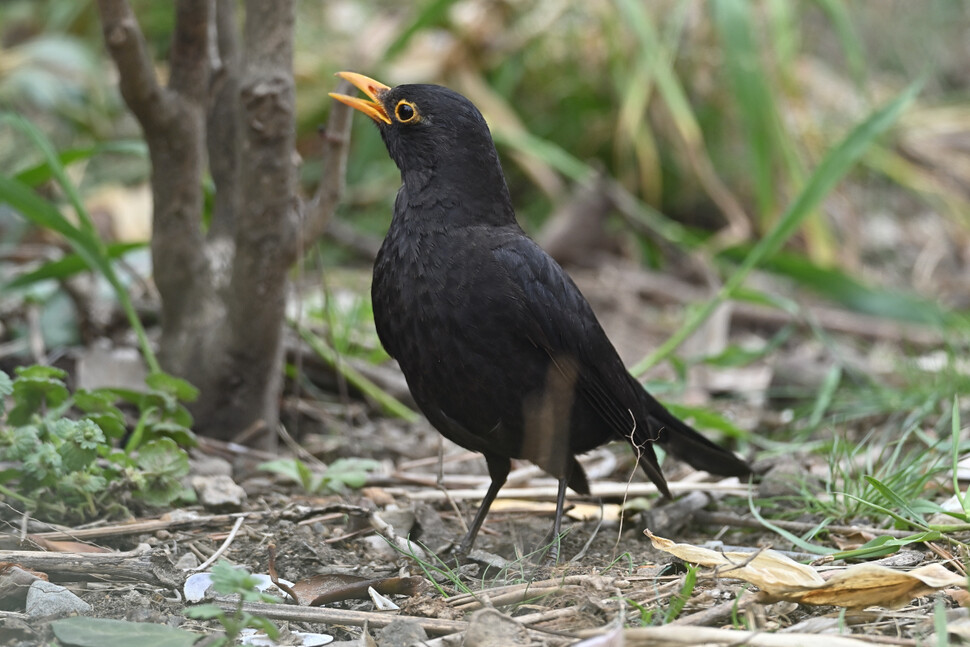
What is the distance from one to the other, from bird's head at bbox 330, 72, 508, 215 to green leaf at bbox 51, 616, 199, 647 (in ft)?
4.87

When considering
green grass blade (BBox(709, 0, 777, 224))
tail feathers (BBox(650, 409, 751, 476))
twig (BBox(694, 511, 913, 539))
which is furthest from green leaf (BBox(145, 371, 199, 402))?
green grass blade (BBox(709, 0, 777, 224))

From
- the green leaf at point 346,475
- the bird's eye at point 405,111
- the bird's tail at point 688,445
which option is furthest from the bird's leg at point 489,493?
the bird's eye at point 405,111

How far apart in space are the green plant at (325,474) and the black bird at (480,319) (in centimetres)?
41

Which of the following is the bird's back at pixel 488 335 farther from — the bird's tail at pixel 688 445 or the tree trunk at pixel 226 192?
the tree trunk at pixel 226 192

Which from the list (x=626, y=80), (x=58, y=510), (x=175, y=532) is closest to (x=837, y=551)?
(x=175, y=532)

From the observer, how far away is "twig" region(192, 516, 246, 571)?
8.26ft

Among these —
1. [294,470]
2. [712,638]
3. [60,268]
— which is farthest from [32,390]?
[712,638]

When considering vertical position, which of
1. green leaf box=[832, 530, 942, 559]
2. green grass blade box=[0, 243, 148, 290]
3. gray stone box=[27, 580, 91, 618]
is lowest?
green leaf box=[832, 530, 942, 559]

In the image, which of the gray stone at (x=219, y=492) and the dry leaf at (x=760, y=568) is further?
the gray stone at (x=219, y=492)

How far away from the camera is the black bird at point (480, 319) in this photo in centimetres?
271

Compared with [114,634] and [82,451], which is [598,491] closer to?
[82,451]

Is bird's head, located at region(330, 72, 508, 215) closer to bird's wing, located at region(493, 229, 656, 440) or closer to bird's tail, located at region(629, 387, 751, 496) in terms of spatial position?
bird's wing, located at region(493, 229, 656, 440)

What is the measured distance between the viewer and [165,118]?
10.4 ft

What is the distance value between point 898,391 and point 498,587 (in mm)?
2483
